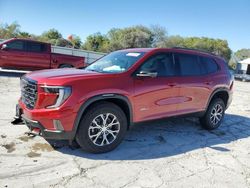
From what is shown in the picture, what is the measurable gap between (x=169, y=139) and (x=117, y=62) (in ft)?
6.21

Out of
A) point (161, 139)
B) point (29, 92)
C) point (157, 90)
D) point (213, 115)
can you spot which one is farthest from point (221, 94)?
point (29, 92)

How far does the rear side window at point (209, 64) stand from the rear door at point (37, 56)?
10158 millimetres

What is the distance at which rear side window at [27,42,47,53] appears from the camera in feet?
47.7

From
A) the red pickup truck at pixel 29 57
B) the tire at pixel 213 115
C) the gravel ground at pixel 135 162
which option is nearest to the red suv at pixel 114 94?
the tire at pixel 213 115

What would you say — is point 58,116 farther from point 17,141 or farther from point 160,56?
point 160,56

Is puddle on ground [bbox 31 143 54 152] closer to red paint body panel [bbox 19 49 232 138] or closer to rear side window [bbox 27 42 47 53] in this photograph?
red paint body panel [bbox 19 49 232 138]

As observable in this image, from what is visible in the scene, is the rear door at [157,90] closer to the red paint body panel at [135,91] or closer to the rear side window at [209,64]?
the red paint body panel at [135,91]

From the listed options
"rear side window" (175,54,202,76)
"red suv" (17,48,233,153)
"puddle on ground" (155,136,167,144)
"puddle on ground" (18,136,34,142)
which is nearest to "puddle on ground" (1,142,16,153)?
"puddle on ground" (18,136,34,142)

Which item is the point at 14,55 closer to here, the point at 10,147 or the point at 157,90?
the point at 10,147

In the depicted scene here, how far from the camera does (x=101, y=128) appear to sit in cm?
458

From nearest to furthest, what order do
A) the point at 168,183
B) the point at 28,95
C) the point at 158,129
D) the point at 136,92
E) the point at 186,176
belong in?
1. the point at 168,183
2. the point at 186,176
3. the point at 28,95
4. the point at 136,92
5. the point at 158,129

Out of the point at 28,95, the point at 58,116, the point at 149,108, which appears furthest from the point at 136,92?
the point at 28,95

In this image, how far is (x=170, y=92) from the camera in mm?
5430

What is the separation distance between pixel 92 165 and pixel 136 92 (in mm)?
1433
